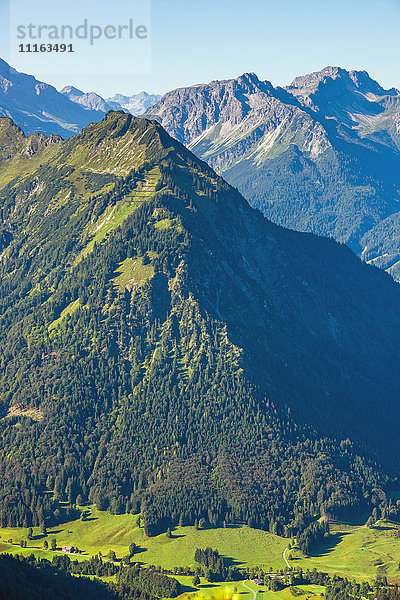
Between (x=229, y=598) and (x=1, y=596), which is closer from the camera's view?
(x=229, y=598)
